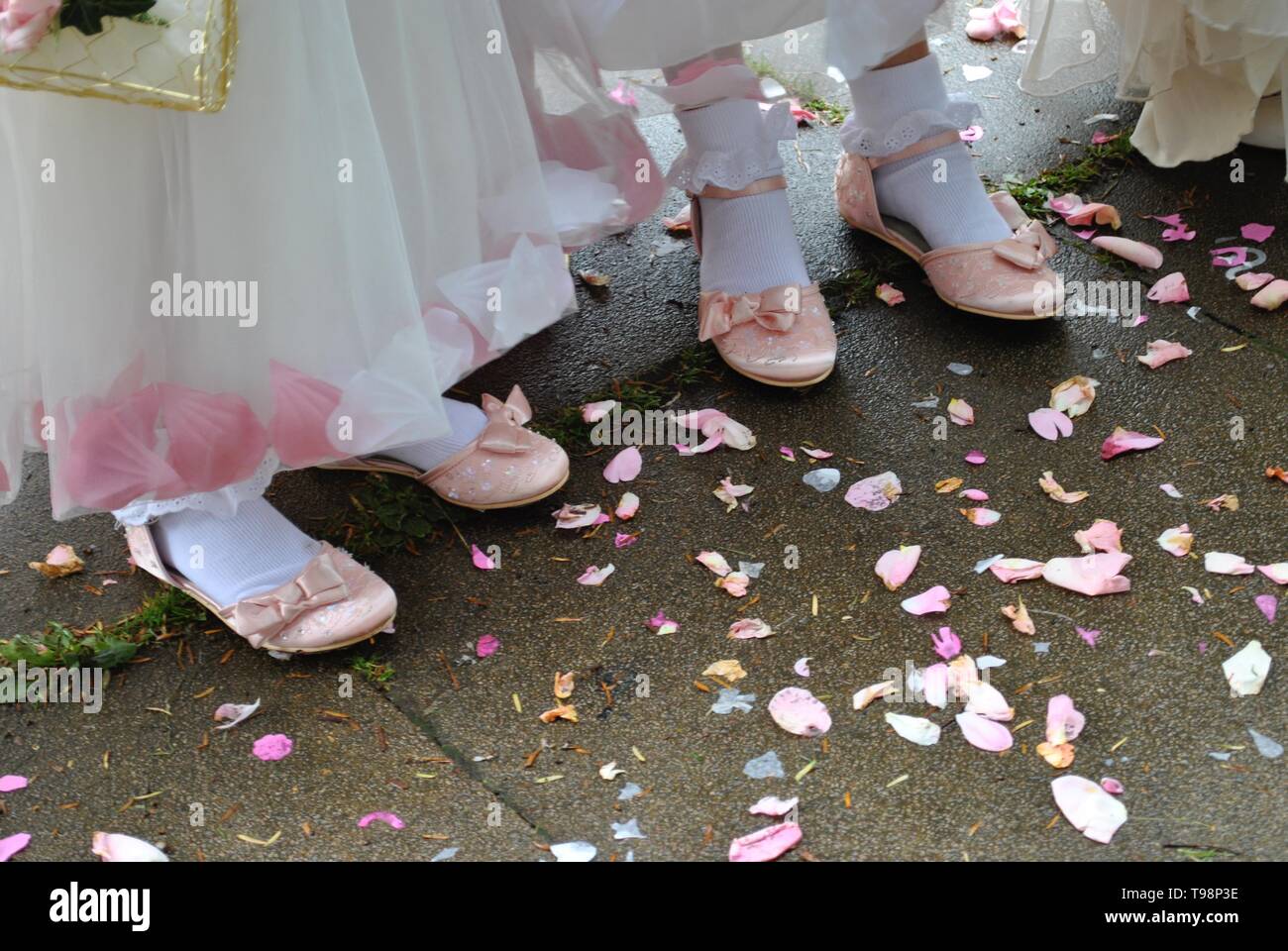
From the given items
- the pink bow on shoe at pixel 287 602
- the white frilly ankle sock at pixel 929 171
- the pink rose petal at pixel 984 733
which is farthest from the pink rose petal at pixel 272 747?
the white frilly ankle sock at pixel 929 171

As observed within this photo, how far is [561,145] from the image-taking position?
1809 millimetres

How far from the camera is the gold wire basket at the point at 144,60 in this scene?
1.19 meters

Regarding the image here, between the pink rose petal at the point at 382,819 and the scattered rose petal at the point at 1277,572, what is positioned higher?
the scattered rose petal at the point at 1277,572

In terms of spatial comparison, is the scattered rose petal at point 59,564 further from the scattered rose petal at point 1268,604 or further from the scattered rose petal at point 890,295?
the scattered rose petal at point 1268,604

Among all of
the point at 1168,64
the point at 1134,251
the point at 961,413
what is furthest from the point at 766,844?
the point at 1168,64

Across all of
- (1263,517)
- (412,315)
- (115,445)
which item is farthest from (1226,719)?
(115,445)

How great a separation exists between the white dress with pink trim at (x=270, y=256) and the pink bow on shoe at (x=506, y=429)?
0.12m

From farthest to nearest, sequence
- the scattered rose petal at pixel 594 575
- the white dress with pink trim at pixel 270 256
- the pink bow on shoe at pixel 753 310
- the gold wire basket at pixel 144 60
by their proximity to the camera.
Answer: the pink bow on shoe at pixel 753 310, the scattered rose petal at pixel 594 575, the white dress with pink trim at pixel 270 256, the gold wire basket at pixel 144 60

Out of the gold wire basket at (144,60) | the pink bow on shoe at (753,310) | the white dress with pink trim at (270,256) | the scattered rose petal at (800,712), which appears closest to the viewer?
the gold wire basket at (144,60)

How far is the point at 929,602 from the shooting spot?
5.05ft

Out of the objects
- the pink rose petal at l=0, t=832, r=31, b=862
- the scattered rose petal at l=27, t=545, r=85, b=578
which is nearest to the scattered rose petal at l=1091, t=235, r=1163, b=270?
the scattered rose petal at l=27, t=545, r=85, b=578

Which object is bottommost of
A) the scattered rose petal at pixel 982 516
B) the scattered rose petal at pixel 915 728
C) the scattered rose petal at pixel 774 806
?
the scattered rose petal at pixel 774 806

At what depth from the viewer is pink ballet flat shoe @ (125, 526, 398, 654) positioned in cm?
153

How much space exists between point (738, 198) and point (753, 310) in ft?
0.58
